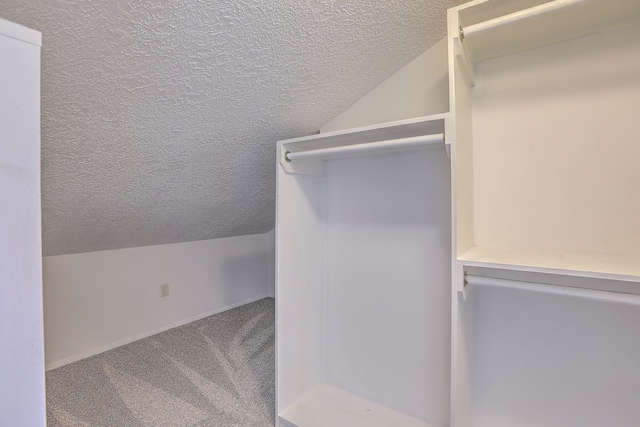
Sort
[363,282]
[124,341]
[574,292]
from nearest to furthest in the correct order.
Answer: [574,292] < [363,282] < [124,341]

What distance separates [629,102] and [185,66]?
154 centimetres

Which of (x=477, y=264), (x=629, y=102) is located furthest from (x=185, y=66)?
(x=629, y=102)

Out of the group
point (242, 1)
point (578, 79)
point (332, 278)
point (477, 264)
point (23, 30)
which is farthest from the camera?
point (332, 278)

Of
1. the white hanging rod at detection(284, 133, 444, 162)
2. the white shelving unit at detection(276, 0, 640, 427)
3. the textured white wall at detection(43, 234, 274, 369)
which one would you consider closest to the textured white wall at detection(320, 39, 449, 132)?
the white shelving unit at detection(276, 0, 640, 427)

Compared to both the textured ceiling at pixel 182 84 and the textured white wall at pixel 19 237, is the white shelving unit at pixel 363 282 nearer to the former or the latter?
the textured ceiling at pixel 182 84

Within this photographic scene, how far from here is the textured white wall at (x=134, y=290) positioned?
2.21 meters

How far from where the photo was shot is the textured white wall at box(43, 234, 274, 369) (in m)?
2.21

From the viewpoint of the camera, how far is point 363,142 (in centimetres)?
160

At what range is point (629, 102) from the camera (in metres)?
1.16

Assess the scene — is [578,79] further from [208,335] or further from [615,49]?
[208,335]

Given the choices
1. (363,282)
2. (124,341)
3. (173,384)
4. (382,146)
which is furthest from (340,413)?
(124,341)

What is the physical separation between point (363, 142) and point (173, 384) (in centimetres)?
177

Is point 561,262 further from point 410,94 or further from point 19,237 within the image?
point 19,237

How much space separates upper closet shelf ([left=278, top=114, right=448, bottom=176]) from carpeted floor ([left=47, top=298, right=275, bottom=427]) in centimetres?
130
